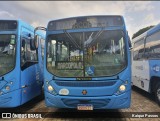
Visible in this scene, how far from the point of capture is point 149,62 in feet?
37.5

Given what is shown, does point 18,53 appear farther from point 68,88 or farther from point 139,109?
point 139,109

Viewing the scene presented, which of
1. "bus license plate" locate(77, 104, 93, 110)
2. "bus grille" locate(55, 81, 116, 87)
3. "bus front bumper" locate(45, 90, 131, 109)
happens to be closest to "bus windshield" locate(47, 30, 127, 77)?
"bus grille" locate(55, 81, 116, 87)

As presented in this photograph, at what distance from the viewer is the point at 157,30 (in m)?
10.7

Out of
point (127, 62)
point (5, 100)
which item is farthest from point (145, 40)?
point (5, 100)

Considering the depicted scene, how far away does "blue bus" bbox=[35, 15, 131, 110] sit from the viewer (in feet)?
26.2

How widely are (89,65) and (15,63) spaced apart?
8.14ft

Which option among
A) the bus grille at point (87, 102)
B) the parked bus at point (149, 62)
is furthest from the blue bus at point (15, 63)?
the parked bus at point (149, 62)

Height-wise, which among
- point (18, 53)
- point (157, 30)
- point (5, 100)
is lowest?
point (5, 100)

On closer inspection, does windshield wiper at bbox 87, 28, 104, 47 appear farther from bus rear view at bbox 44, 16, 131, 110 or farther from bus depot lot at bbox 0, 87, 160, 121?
bus depot lot at bbox 0, 87, 160, 121

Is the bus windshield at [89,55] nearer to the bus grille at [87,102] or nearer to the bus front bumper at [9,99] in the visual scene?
the bus grille at [87,102]

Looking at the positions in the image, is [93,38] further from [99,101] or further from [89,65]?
[99,101]

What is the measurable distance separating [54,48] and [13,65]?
1.45m

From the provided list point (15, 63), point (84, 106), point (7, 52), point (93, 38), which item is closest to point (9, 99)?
point (15, 63)

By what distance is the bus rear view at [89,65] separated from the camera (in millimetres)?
7977
